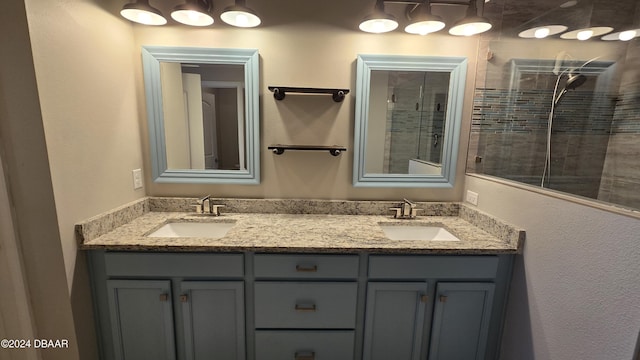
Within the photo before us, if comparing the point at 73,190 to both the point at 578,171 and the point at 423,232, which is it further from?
the point at 578,171

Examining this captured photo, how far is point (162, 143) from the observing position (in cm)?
158

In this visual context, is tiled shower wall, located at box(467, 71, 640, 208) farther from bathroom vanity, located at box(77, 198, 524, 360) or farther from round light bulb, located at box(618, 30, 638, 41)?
bathroom vanity, located at box(77, 198, 524, 360)

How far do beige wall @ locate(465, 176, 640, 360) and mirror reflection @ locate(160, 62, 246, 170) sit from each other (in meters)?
1.64

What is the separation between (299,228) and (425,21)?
1362 millimetres

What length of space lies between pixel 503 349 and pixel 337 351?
91cm

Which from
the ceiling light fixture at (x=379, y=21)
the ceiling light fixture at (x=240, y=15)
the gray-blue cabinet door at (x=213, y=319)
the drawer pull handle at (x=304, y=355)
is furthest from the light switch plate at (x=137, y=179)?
the ceiling light fixture at (x=379, y=21)

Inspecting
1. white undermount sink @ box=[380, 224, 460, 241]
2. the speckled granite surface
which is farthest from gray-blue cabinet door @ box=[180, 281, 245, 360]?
white undermount sink @ box=[380, 224, 460, 241]

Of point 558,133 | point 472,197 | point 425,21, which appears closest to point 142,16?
point 425,21

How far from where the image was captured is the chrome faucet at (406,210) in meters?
1.61

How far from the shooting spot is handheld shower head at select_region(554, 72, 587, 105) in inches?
62.2

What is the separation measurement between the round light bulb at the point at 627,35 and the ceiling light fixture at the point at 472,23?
3.04ft

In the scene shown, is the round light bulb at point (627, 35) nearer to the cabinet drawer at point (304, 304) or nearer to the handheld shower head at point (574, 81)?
the handheld shower head at point (574, 81)

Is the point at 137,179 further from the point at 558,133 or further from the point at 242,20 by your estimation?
the point at 558,133

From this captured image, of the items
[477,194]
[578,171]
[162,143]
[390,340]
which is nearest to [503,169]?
[477,194]
